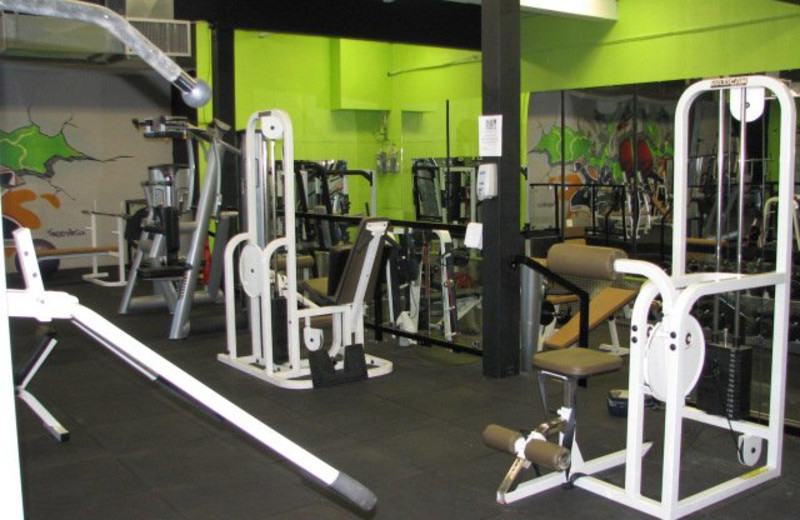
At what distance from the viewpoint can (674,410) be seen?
9.33 ft

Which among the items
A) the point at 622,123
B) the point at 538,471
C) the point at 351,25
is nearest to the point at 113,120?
the point at 351,25

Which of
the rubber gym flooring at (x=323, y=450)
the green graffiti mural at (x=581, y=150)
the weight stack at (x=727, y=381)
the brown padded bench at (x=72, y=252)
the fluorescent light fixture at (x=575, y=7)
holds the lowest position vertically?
the rubber gym flooring at (x=323, y=450)

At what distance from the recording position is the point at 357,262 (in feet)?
16.4

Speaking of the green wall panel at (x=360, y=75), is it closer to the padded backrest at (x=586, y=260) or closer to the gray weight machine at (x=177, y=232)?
the gray weight machine at (x=177, y=232)

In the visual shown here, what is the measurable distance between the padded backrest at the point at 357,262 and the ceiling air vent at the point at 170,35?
3.80m

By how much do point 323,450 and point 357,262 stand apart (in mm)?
1495

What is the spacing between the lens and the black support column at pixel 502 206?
4.80 m

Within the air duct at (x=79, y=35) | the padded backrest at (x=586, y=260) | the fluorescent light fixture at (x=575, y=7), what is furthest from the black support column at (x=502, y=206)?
the air duct at (x=79, y=35)

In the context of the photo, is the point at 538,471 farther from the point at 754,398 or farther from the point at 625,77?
the point at 625,77

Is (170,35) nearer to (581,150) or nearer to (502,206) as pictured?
(581,150)

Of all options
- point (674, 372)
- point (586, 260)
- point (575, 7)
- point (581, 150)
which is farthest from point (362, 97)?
point (674, 372)

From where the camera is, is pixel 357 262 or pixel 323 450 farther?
pixel 357 262

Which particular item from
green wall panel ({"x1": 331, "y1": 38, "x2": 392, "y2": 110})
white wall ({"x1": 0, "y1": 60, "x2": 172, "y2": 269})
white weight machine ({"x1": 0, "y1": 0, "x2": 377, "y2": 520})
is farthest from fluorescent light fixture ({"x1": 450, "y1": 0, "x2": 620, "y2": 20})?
white weight machine ({"x1": 0, "y1": 0, "x2": 377, "y2": 520})

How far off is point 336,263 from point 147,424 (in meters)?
1.50
